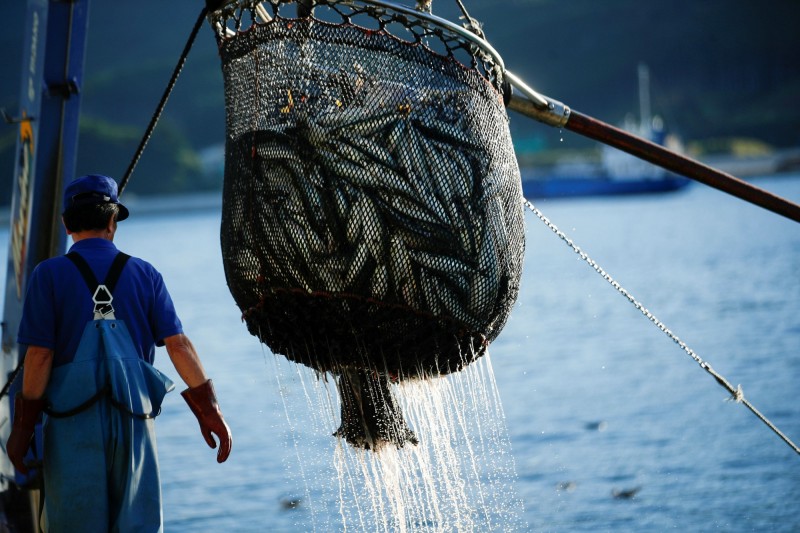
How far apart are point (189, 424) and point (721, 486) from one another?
8.23 metres

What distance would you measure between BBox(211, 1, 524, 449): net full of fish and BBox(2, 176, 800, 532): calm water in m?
0.57

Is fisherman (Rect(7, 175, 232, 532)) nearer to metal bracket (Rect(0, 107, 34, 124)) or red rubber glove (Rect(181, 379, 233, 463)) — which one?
red rubber glove (Rect(181, 379, 233, 463))

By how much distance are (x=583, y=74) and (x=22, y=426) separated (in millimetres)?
156205

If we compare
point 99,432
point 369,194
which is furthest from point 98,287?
point 369,194

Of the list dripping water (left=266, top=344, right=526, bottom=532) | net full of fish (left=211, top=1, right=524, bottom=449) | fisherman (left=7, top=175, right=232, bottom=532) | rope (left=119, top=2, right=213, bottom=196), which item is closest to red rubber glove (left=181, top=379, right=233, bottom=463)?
fisherman (left=7, top=175, right=232, bottom=532)

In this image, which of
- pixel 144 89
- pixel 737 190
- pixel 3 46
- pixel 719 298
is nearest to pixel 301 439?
pixel 737 190

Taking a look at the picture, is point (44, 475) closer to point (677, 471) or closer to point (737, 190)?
point (737, 190)

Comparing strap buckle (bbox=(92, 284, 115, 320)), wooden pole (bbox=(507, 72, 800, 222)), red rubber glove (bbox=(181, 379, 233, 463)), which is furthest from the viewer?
wooden pole (bbox=(507, 72, 800, 222))

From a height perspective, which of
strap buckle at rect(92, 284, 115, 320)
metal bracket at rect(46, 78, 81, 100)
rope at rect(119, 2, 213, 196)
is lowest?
strap buckle at rect(92, 284, 115, 320)

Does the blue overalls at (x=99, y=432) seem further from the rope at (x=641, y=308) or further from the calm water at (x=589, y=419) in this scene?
the rope at (x=641, y=308)

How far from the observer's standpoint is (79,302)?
185 inches

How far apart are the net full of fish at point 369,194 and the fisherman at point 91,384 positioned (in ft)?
1.67

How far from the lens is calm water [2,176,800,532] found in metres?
12.1

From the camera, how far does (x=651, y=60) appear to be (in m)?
160
